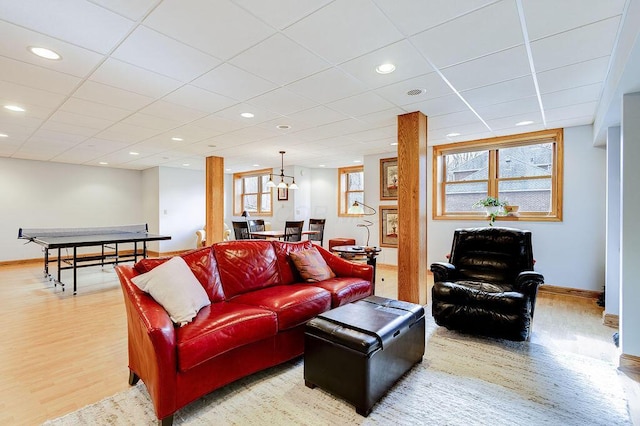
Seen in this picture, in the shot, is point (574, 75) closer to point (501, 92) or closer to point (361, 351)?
point (501, 92)

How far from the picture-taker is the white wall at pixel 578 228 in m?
4.47

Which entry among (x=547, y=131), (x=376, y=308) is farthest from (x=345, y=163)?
(x=376, y=308)

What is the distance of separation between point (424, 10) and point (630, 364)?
3053mm

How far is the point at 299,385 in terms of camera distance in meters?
2.24

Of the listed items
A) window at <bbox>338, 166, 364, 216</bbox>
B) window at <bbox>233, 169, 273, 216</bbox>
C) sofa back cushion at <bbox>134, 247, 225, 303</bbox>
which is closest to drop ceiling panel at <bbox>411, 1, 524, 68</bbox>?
sofa back cushion at <bbox>134, 247, 225, 303</bbox>

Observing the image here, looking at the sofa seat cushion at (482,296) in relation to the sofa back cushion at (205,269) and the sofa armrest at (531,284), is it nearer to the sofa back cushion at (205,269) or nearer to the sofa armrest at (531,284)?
the sofa armrest at (531,284)

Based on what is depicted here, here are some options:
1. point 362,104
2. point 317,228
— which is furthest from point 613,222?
point 317,228

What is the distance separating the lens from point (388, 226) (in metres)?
6.67

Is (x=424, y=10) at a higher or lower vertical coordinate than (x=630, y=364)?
higher

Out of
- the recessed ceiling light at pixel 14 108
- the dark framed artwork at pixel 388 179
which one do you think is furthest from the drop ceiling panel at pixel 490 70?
the recessed ceiling light at pixel 14 108

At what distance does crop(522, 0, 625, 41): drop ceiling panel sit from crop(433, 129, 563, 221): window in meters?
3.28

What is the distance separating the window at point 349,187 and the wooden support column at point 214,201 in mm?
3222

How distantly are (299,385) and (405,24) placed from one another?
260 cm

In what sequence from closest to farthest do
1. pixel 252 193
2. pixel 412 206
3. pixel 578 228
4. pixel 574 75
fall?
pixel 574 75, pixel 412 206, pixel 578 228, pixel 252 193
